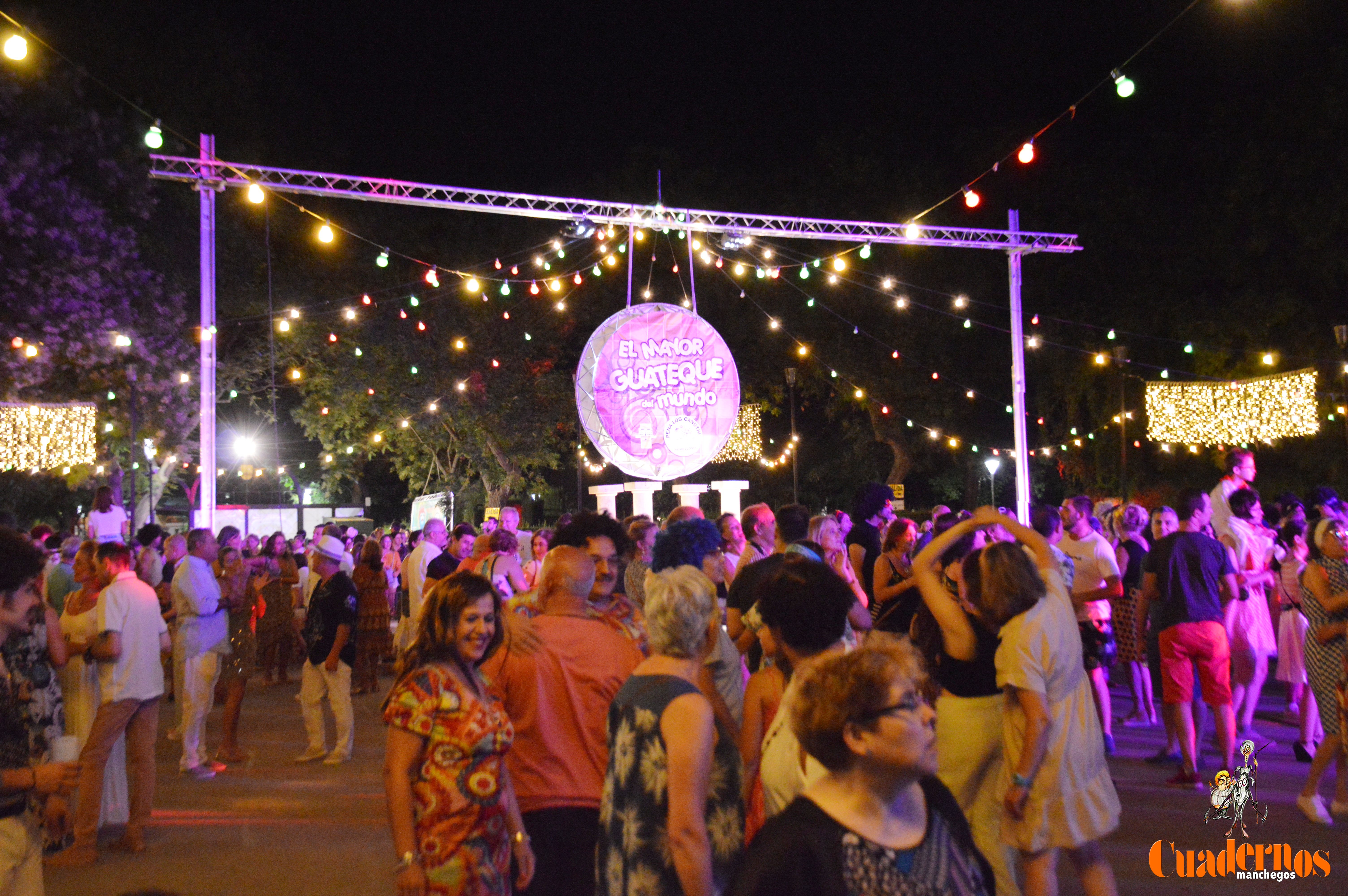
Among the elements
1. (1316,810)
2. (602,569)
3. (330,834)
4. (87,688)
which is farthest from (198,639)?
(1316,810)

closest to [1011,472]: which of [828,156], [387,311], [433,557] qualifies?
[828,156]

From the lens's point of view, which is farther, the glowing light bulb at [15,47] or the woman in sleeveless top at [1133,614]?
the glowing light bulb at [15,47]

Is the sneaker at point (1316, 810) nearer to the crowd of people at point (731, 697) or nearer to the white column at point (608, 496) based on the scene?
the crowd of people at point (731, 697)

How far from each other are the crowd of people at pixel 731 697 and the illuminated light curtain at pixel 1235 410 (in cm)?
1106

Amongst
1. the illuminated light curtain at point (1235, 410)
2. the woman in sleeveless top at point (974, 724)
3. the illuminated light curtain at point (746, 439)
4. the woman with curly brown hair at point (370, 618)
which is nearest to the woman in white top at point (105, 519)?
the woman with curly brown hair at point (370, 618)

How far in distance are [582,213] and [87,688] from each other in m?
11.0

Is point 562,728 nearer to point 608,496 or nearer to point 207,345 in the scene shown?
point 207,345

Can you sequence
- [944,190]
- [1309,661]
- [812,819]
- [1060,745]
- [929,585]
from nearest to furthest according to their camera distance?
[812,819] < [1060,745] < [929,585] < [1309,661] < [944,190]

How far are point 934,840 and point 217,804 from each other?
5.90 metres

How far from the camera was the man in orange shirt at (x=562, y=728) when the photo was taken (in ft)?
10.0

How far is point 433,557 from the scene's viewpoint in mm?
9086

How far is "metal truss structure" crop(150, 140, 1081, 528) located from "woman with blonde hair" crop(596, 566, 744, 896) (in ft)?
31.5

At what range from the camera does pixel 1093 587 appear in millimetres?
6793

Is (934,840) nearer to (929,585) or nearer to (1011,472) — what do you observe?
(929,585)
